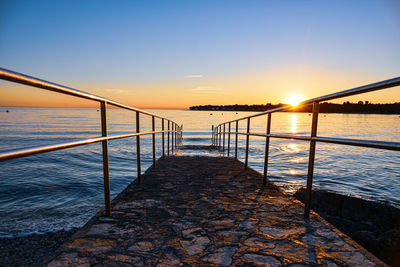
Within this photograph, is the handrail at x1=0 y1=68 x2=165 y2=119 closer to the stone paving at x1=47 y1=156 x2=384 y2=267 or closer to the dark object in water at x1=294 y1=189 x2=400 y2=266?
the stone paving at x1=47 y1=156 x2=384 y2=267

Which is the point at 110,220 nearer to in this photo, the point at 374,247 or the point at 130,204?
the point at 130,204

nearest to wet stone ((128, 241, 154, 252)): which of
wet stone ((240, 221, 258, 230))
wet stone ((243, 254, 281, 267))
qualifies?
wet stone ((243, 254, 281, 267))

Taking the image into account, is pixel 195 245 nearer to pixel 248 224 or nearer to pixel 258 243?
pixel 258 243

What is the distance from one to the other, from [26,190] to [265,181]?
708 centimetres

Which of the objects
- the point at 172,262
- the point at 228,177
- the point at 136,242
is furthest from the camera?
the point at 228,177

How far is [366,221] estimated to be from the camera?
412 cm

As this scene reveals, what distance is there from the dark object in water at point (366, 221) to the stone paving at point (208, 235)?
1725mm

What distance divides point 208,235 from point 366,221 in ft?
12.6

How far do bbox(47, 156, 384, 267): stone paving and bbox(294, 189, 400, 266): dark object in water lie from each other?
172 centimetres

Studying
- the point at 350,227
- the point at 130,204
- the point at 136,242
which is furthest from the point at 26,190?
the point at 350,227

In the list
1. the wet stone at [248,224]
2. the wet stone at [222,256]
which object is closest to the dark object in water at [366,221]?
the wet stone at [248,224]

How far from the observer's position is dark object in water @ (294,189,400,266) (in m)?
3.27

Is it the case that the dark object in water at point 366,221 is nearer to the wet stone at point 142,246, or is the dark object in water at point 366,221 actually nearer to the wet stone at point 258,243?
the wet stone at point 258,243

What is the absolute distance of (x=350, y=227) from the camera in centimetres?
388
